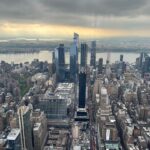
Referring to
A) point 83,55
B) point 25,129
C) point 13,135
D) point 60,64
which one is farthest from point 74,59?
point 13,135

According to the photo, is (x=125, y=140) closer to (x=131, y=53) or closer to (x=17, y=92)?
(x=17, y=92)

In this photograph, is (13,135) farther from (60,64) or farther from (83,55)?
(83,55)

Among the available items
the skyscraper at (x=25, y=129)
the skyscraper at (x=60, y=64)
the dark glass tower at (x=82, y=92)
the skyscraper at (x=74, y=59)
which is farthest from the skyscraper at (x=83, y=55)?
the skyscraper at (x=25, y=129)

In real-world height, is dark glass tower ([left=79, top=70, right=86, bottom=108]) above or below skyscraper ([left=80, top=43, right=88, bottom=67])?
below

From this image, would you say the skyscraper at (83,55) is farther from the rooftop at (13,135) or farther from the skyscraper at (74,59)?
the rooftop at (13,135)

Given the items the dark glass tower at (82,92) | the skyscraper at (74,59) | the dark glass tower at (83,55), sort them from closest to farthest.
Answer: the dark glass tower at (82,92) < the skyscraper at (74,59) < the dark glass tower at (83,55)

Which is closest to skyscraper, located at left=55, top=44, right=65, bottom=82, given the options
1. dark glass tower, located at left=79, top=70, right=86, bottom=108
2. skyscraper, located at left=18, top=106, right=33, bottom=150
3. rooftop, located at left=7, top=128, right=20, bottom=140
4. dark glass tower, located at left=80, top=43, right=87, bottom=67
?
dark glass tower, located at left=80, top=43, right=87, bottom=67

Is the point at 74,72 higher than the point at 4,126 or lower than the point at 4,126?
higher

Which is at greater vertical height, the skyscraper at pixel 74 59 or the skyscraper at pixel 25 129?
the skyscraper at pixel 74 59

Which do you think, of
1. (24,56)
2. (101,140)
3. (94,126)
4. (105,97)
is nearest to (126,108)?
(105,97)

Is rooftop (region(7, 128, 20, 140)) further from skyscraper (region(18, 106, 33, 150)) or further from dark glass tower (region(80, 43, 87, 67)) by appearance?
dark glass tower (region(80, 43, 87, 67))

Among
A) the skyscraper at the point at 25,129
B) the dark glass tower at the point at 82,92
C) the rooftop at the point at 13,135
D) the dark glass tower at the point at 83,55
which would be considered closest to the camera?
the rooftop at the point at 13,135
